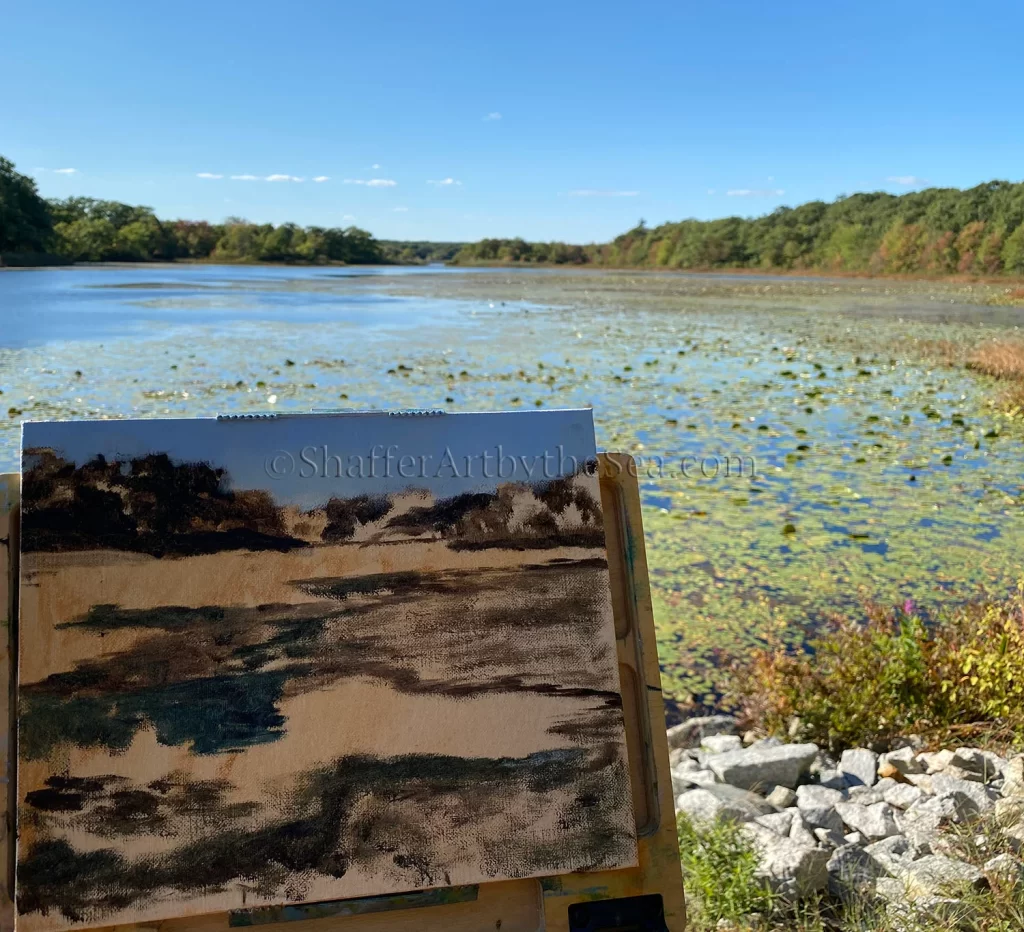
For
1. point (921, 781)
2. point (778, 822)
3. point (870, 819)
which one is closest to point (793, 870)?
point (778, 822)

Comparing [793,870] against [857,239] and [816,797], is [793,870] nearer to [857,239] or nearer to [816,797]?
[816,797]

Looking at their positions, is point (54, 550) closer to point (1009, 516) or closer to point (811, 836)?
point (811, 836)

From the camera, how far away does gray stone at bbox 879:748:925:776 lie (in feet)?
8.54

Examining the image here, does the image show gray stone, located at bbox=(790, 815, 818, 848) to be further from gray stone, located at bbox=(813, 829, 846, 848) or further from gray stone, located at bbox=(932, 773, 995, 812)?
gray stone, located at bbox=(932, 773, 995, 812)

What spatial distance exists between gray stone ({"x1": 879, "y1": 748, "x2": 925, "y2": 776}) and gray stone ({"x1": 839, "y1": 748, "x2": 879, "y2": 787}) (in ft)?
0.12

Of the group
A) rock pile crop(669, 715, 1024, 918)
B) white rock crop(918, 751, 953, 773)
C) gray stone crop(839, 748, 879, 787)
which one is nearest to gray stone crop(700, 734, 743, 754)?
rock pile crop(669, 715, 1024, 918)

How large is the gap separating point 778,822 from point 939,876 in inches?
17.2

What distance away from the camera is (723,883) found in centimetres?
186

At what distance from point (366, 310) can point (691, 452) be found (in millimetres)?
13721

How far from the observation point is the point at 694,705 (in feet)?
10.6

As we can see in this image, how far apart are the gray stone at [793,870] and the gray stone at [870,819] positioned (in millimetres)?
298

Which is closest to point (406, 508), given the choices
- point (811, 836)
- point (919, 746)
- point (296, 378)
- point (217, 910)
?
point (217, 910)

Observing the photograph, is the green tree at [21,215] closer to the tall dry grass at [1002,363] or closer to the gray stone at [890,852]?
the tall dry grass at [1002,363]

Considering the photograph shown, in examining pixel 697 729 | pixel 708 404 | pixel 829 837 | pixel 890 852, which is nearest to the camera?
pixel 890 852
